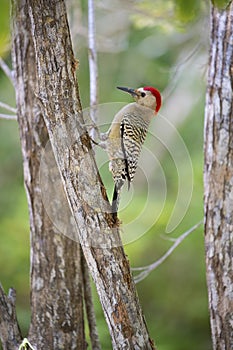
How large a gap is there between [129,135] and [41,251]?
681 millimetres

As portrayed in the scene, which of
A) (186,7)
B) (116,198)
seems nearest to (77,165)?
(116,198)

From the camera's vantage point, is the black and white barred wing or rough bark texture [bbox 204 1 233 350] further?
rough bark texture [bbox 204 1 233 350]

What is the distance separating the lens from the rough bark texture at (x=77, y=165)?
1648 millimetres

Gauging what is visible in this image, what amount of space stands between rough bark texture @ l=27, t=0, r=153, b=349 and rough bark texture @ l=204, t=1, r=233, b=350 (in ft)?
1.79

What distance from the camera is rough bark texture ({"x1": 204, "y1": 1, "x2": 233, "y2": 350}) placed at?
7.45ft

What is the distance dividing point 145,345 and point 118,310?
0.59ft

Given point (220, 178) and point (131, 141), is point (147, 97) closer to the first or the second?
point (131, 141)

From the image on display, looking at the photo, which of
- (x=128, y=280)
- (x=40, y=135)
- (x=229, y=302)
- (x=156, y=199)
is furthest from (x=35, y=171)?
(x=156, y=199)

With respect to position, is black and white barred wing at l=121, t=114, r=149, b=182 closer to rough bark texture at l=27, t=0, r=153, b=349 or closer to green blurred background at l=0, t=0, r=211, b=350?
rough bark texture at l=27, t=0, r=153, b=349

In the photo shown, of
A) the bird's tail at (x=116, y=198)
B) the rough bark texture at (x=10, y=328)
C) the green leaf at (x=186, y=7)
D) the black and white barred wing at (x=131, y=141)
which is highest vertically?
the black and white barred wing at (x=131, y=141)

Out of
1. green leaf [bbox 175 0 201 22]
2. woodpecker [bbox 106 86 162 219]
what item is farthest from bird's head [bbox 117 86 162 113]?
green leaf [bbox 175 0 201 22]

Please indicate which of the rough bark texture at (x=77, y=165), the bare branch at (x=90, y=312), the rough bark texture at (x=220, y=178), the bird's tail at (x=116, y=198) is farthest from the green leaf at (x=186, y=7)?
the bare branch at (x=90, y=312)

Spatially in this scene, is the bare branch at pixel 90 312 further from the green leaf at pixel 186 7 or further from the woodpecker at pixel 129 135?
the green leaf at pixel 186 7

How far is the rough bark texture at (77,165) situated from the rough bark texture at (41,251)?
1.93 feet
